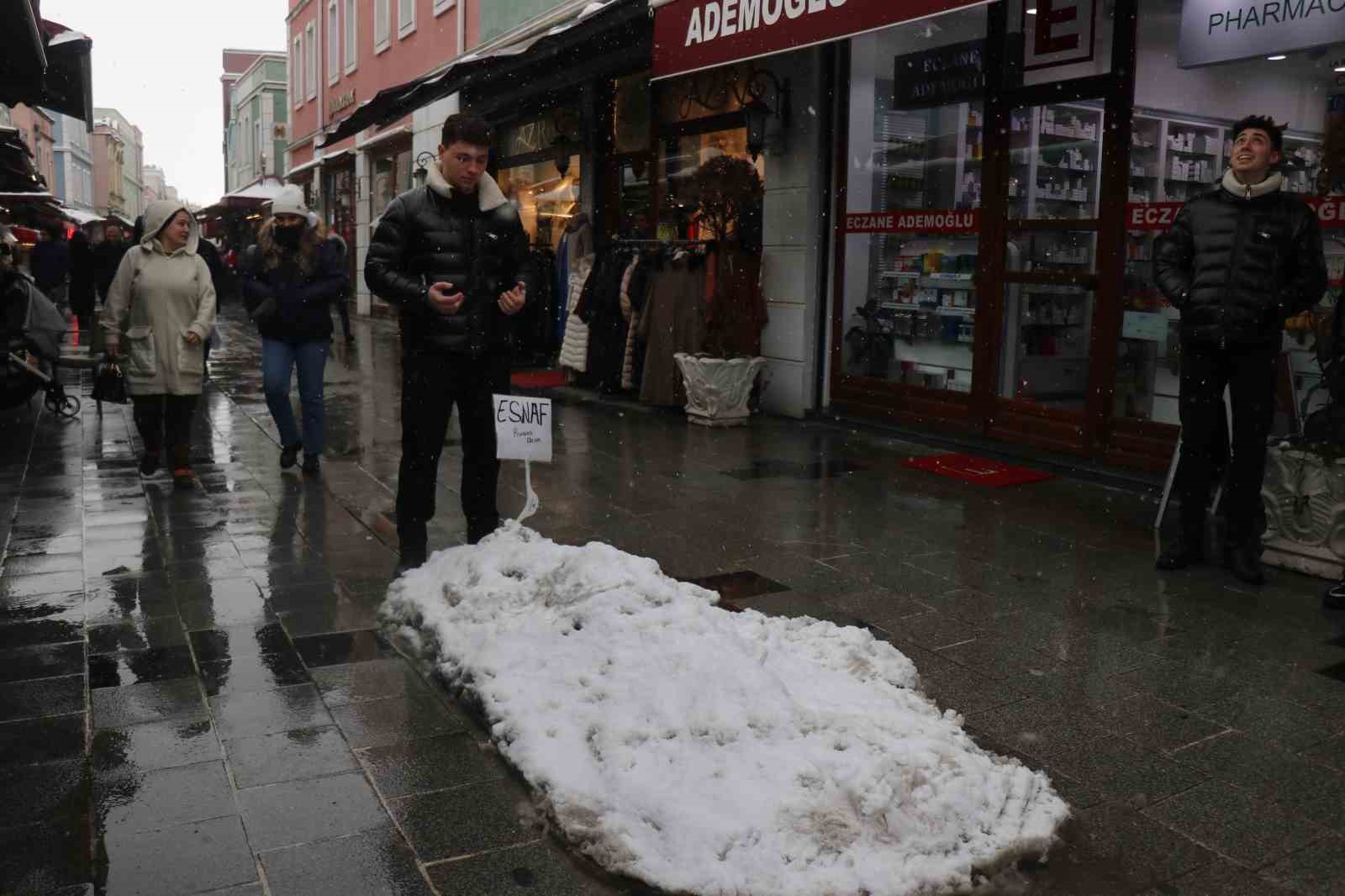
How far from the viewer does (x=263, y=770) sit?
338cm


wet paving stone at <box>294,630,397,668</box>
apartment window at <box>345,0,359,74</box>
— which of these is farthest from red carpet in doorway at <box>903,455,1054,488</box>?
apartment window at <box>345,0,359,74</box>

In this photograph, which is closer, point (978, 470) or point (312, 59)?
point (978, 470)

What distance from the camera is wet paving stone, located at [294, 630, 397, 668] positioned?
14.2 feet

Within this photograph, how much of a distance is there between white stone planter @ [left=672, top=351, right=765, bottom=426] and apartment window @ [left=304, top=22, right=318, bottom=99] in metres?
25.2

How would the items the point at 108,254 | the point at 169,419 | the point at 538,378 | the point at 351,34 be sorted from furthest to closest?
the point at 351,34
the point at 108,254
the point at 538,378
the point at 169,419

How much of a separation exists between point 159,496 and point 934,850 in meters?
5.77

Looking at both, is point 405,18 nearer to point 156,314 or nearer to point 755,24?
point 755,24

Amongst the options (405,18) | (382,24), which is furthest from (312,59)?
(405,18)

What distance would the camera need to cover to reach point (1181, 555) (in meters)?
5.71

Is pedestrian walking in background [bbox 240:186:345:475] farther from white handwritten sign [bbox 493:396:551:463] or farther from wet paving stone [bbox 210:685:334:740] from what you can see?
wet paving stone [bbox 210:685:334:740]

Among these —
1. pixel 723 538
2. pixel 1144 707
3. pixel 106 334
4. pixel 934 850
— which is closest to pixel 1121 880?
pixel 934 850

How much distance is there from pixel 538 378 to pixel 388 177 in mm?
13018

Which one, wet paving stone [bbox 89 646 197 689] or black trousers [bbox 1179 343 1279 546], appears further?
black trousers [bbox 1179 343 1279 546]

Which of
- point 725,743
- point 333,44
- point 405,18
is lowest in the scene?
point 725,743
